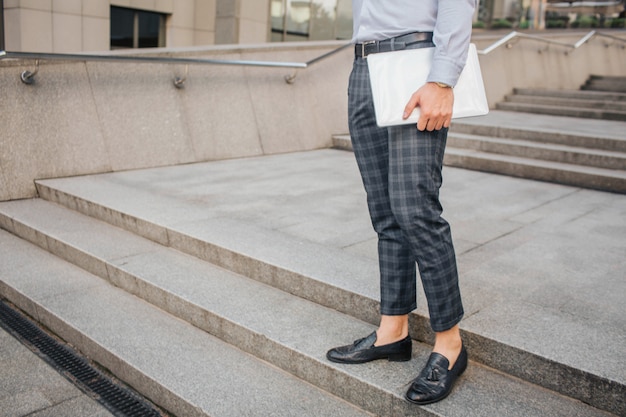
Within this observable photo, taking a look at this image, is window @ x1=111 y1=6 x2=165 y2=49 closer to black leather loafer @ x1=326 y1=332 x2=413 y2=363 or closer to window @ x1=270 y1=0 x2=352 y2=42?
window @ x1=270 y1=0 x2=352 y2=42

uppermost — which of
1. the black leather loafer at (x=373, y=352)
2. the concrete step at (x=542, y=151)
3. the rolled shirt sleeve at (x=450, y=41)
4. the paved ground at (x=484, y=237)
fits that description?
the rolled shirt sleeve at (x=450, y=41)

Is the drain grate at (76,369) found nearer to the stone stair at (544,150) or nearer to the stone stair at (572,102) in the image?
the stone stair at (544,150)

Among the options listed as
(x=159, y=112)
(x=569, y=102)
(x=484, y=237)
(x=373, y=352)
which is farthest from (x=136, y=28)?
(x=373, y=352)

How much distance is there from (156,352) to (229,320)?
1.40 feet

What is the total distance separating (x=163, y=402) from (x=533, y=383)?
1.74 metres

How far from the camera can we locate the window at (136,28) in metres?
14.9

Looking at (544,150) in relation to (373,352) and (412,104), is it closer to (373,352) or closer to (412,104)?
(373,352)

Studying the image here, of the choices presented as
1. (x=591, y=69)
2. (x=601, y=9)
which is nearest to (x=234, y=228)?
(x=591, y=69)

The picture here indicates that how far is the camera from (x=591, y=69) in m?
13.6

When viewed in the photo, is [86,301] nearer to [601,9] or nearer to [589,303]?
[589,303]

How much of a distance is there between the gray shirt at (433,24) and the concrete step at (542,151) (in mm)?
5068

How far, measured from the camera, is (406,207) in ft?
7.50

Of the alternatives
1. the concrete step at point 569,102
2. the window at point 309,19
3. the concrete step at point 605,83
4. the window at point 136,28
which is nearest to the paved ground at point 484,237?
the concrete step at point 569,102

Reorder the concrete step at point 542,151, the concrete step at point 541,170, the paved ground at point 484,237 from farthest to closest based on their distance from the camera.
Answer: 1. the concrete step at point 542,151
2. the concrete step at point 541,170
3. the paved ground at point 484,237
